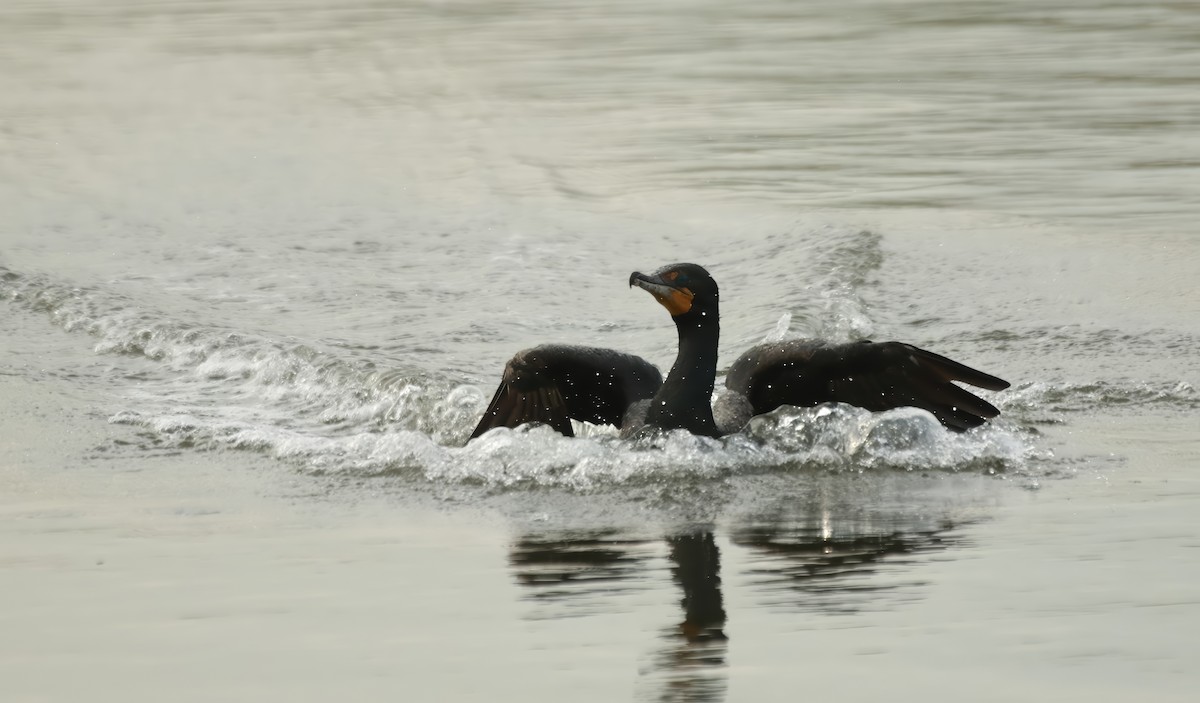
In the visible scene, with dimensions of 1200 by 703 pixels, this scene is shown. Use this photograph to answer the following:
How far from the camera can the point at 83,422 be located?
8.41 m

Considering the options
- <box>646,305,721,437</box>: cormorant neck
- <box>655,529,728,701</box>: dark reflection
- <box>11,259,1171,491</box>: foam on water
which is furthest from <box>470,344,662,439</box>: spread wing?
<box>655,529,728,701</box>: dark reflection

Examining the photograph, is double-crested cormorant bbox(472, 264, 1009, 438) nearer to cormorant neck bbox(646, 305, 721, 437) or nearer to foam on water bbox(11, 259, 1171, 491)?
cormorant neck bbox(646, 305, 721, 437)

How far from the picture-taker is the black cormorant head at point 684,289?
24.1 ft

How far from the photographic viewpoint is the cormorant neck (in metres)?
7.49

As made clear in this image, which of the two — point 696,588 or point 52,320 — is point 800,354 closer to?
point 696,588

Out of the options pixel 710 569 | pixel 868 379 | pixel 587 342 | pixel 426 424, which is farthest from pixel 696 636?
pixel 587 342

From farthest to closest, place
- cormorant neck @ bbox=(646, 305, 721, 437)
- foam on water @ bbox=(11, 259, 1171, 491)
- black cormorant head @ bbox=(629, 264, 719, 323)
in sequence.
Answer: cormorant neck @ bbox=(646, 305, 721, 437) → black cormorant head @ bbox=(629, 264, 719, 323) → foam on water @ bbox=(11, 259, 1171, 491)

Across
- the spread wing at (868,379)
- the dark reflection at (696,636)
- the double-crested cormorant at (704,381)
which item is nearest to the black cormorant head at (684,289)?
the double-crested cormorant at (704,381)

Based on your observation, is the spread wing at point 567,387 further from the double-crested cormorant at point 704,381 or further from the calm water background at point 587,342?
the calm water background at point 587,342

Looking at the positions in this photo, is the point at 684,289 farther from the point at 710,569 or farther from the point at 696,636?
the point at 696,636

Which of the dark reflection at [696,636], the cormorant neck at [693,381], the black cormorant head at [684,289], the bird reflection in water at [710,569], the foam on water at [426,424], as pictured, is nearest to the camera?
the dark reflection at [696,636]

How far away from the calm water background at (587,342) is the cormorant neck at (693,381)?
18 centimetres

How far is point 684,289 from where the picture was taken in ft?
24.4

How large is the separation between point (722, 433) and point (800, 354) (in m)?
0.44
